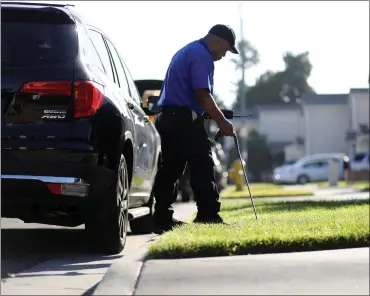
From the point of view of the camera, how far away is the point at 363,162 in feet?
149

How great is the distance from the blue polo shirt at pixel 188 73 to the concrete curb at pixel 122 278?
2561 millimetres

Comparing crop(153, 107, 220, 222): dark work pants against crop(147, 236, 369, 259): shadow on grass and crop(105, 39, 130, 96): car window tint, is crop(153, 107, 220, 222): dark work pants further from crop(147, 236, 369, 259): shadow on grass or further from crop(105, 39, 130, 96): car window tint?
crop(147, 236, 369, 259): shadow on grass

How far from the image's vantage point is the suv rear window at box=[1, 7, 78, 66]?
6480 mm

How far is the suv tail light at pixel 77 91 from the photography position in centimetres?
625

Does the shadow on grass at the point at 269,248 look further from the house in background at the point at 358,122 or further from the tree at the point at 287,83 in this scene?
the tree at the point at 287,83

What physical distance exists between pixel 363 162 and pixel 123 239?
39.7 meters

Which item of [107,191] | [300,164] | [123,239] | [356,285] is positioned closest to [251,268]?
[356,285]

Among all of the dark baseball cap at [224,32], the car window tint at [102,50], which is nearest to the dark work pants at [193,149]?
the car window tint at [102,50]

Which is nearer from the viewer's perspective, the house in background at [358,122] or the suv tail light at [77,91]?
the suv tail light at [77,91]

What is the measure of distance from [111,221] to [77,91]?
1079 mm

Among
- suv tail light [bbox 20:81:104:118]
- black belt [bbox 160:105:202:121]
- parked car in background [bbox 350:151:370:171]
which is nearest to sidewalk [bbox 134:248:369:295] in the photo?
suv tail light [bbox 20:81:104:118]

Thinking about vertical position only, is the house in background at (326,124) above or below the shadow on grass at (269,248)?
below

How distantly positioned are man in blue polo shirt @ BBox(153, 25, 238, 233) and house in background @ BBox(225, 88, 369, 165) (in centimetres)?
4862

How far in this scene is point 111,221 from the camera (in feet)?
21.9
